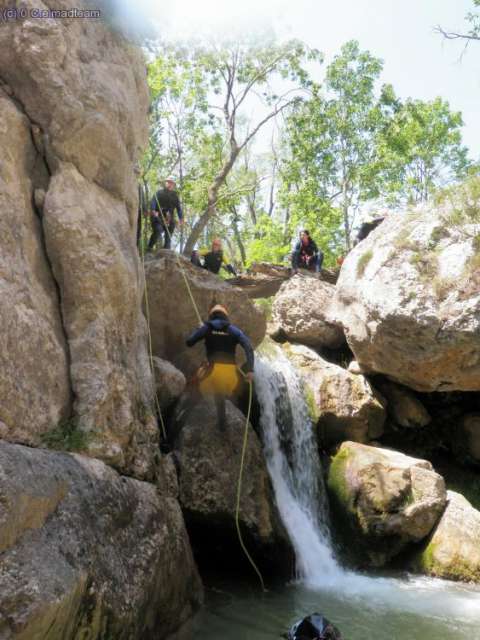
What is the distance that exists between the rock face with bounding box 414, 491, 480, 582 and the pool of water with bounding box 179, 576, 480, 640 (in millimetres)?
339

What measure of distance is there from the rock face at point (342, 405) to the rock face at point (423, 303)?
58cm

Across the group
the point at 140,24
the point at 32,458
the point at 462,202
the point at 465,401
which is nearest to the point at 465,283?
the point at 462,202

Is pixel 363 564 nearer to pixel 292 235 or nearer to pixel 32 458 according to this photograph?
pixel 32 458

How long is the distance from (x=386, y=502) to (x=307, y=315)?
213 inches

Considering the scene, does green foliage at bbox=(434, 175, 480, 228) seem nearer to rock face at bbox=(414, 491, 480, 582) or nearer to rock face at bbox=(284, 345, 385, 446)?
rock face at bbox=(284, 345, 385, 446)

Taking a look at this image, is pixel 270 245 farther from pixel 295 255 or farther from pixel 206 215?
pixel 295 255

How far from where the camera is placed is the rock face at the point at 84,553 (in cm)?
377

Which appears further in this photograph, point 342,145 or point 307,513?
point 342,145

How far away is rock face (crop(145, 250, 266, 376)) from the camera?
10.6 m

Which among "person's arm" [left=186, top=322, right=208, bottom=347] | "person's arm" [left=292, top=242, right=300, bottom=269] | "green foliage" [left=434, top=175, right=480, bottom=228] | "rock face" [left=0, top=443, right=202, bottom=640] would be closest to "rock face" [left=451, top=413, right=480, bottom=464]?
"green foliage" [left=434, top=175, right=480, bottom=228]

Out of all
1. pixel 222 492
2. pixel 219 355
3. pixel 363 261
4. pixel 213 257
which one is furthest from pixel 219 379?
pixel 213 257

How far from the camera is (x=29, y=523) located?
4098 mm

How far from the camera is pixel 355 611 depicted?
719 centimetres

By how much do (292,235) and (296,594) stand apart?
20521 mm
